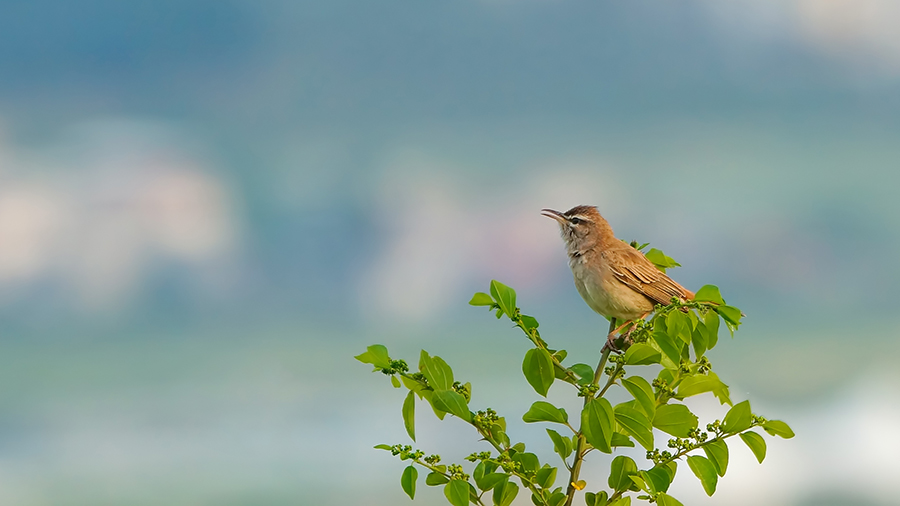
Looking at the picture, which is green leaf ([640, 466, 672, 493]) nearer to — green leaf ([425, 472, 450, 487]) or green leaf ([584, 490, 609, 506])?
green leaf ([584, 490, 609, 506])

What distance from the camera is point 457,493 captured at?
3.91 m

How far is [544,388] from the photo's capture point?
4219 mm

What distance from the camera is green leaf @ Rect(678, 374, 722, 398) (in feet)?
→ 14.1

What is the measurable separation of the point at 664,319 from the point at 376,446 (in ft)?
6.09

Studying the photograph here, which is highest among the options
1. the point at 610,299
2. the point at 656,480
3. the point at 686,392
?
the point at 610,299

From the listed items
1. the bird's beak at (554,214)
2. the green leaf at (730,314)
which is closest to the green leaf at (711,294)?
the green leaf at (730,314)

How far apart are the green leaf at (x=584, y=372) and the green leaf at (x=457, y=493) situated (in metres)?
0.94

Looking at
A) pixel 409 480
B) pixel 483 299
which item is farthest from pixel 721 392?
pixel 409 480

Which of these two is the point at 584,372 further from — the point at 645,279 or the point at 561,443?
the point at 645,279

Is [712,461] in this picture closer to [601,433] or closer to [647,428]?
[647,428]

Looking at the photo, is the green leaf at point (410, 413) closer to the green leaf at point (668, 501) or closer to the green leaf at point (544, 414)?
the green leaf at point (544, 414)

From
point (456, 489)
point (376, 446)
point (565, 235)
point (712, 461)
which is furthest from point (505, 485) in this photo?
point (565, 235)

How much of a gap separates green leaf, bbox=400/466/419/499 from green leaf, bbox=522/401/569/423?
70 cm

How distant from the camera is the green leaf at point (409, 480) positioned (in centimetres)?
392
